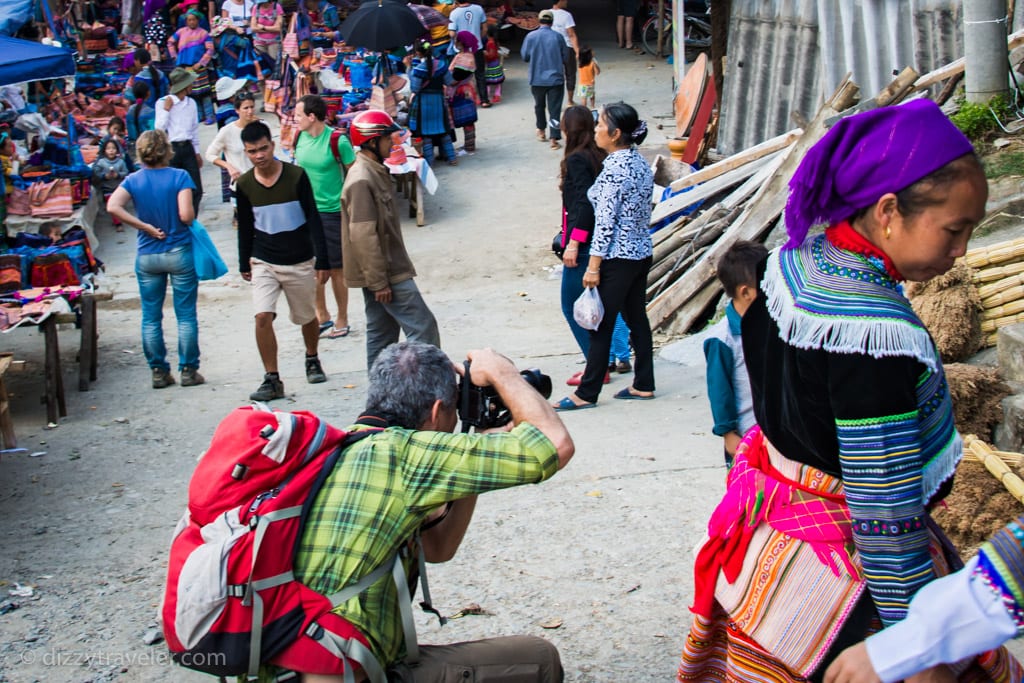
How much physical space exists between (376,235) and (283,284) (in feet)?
3.67

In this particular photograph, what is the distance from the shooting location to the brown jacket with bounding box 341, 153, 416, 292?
6844 millimetres

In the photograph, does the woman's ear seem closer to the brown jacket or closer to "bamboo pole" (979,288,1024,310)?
"bamboo pole" (979,288,1024,310)

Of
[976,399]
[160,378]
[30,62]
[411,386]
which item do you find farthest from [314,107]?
[411,386]

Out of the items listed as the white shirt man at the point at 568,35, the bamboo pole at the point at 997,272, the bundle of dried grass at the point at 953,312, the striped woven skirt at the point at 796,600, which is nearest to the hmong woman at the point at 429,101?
the white shirt man at the point at 568,35

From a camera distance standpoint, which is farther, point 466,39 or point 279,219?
point 466,39

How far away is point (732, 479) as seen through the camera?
2.46 m

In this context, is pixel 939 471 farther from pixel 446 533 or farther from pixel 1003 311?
pixel 1003 311

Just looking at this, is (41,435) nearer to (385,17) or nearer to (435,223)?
(435,223)

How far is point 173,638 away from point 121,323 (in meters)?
8.62

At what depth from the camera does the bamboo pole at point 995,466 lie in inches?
165

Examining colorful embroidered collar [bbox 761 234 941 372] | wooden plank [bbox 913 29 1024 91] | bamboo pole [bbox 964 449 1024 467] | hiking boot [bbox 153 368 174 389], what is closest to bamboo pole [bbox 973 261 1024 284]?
bamboo pole [bbox 964 449 1024 467]

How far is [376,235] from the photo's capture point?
6.89 meters

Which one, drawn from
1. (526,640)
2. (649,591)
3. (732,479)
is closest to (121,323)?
(649,591)

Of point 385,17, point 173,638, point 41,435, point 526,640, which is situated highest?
point 385,17
